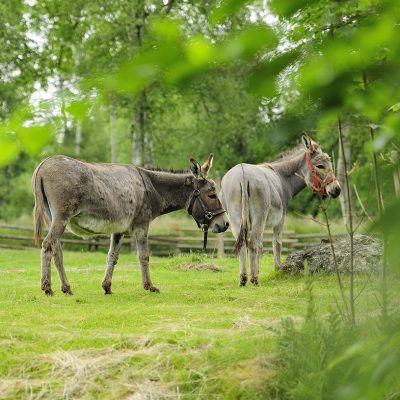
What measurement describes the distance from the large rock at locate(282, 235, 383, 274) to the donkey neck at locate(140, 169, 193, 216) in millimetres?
2004

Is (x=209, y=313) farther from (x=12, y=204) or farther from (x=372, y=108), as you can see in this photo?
(x=12, y=204)

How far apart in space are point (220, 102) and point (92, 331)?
18.3m

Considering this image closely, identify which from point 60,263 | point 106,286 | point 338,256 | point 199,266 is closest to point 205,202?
point 106,286

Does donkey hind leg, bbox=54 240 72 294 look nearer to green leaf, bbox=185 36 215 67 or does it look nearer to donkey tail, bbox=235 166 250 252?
donkey tail, bbox=235 166 250 252

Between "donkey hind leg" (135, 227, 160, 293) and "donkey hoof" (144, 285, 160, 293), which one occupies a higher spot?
"donkey hind leg" (135, 227, 160, 293)

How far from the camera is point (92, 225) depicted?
787 cm

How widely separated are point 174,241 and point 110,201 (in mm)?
13232

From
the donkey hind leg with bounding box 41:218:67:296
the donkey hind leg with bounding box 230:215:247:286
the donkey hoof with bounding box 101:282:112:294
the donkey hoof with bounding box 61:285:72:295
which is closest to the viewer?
the donkey hind leg with bounding box 41:218:67:296

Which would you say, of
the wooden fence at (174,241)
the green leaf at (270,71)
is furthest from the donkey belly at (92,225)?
the wooden fence at (174,241)

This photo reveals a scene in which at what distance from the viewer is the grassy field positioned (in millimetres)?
4172

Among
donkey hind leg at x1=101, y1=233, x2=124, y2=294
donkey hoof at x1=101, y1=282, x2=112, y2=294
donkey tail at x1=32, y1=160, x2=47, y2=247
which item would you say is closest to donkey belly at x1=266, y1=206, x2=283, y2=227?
donkey hind leg at x1=101, y1=233, x2=124, y2=294

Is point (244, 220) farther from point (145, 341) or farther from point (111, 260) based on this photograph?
point (145, 341)

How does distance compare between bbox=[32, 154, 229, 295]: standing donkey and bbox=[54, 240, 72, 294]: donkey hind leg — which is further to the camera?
bbox=[54, 240, 72, 294]: donkey hind leg

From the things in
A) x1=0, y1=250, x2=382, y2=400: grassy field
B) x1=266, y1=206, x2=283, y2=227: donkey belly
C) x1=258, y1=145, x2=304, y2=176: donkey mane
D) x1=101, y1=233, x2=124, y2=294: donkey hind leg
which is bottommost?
x1=0, y1=250, x2=382, y2=400: grassy field
